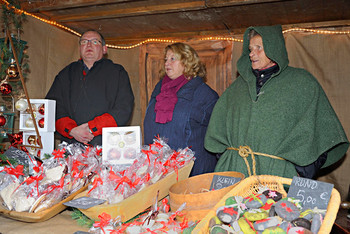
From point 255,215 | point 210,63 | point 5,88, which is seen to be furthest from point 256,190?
point 210,63

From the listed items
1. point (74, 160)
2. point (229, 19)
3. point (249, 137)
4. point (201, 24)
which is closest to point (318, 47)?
point (229, 19)

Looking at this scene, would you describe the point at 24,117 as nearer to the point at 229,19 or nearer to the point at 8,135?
the point at 8,135

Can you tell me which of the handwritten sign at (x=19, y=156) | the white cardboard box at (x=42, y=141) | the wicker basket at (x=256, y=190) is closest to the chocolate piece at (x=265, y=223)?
the wicker basket at (x=256, y=190)

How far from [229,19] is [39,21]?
86.7 inches

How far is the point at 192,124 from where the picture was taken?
2.38m

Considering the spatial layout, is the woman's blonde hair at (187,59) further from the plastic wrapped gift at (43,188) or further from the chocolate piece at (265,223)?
the chocolate piece at (265,223)

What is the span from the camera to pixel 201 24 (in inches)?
154

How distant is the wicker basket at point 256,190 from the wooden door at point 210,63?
2498mm

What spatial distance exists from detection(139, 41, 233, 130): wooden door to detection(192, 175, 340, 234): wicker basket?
250 cm

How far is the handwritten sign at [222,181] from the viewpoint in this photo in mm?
1343

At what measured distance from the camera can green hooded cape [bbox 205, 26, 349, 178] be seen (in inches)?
66.2

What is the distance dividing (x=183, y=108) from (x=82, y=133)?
2.63 ft

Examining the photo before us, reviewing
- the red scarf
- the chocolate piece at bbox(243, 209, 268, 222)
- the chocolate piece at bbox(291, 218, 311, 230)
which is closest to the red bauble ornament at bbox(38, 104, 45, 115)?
the red scarf

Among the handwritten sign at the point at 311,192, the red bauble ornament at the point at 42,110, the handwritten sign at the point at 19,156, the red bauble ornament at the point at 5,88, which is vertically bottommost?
the handwritten sign at the point at 19,156
